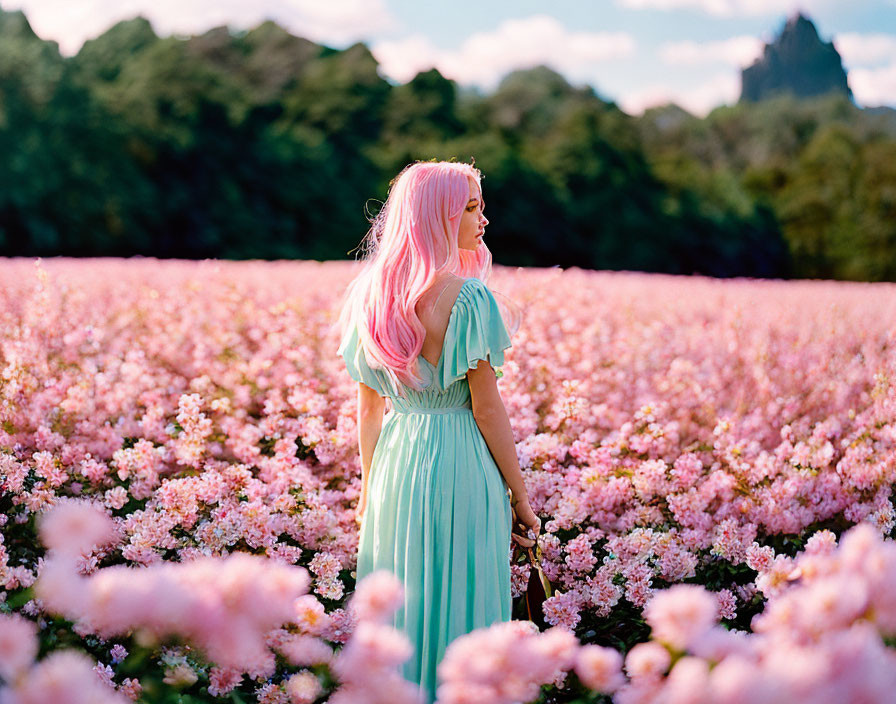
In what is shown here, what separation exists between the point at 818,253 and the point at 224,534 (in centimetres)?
3855

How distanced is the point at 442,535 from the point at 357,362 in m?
0.57

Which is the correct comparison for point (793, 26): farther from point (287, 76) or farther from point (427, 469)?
point (427, 469)

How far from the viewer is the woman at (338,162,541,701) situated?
2.19 m

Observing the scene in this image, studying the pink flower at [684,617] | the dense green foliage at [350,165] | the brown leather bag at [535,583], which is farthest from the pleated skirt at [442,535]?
the dense green foliage at [350,165]

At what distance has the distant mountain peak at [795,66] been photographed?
70688 mm

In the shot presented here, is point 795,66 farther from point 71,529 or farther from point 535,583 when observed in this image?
point 71,529

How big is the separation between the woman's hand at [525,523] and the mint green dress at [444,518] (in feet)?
0.30

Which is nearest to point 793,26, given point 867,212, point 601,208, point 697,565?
point 867,212

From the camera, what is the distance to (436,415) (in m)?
2.32

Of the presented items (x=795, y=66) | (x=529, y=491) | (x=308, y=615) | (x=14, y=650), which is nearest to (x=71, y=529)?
(x=14, y=650)

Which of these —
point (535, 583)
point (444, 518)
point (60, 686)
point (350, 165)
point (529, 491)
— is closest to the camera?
point (60, 686)

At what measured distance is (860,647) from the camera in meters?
0.89

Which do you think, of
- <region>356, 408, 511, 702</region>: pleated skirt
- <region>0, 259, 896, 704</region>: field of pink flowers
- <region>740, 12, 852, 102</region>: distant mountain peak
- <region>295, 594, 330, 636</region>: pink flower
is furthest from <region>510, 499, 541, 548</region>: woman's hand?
<region>740, 12, 852, 102</region>: distant mountain peak

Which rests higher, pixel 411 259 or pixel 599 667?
pixel 411 259
